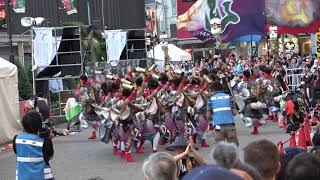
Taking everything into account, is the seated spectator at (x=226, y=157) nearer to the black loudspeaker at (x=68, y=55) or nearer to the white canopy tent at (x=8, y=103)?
the white canopy tent at (x=8, y=103)

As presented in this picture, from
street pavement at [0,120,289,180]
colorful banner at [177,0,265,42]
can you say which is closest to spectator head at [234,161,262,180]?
street pavement at [0,120,289,180]

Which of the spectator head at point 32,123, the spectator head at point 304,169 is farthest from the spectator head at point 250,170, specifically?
the spectator head at point 32,123

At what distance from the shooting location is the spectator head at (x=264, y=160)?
4066mm

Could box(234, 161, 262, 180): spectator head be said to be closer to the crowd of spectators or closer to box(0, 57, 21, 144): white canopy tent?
→ the crowd of spectators

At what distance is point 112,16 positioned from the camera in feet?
197

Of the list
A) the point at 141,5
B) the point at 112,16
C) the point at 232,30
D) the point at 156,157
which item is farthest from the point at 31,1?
the point at 156,157

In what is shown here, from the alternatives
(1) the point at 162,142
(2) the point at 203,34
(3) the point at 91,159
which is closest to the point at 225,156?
(3) the point at 91,159

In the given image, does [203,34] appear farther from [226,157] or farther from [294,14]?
[226,157]

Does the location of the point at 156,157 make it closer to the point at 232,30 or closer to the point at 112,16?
the point at 232,30

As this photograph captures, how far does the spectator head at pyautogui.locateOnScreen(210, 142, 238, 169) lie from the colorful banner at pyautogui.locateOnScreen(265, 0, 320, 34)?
1565 cm

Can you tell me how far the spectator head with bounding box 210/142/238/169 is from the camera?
4262mm

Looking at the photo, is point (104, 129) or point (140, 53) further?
point (140, 53)

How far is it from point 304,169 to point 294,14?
17097 mm

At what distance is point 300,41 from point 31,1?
75.6 ft
